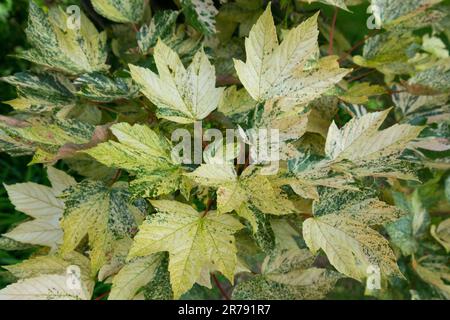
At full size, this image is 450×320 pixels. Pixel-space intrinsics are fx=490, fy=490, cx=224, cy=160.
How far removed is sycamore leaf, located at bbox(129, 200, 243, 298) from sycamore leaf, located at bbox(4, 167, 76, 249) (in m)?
0.34

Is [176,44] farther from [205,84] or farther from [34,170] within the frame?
[34,170]

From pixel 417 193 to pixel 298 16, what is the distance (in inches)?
20.7

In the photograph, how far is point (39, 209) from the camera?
3.22 ft

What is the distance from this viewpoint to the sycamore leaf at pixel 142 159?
688 mm

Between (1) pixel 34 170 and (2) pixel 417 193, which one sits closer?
(2) pixel 417 193

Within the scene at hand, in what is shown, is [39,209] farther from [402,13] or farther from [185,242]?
[402,13]

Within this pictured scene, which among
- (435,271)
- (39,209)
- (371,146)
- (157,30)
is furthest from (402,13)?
(39,209)

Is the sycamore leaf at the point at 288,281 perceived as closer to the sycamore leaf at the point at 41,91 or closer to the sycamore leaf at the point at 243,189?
the sycamore leaf at the point at 243,189

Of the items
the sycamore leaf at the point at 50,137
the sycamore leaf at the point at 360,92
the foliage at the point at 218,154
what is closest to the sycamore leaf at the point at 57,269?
the foliage at the point at 218,154

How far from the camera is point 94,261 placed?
0.79 meters

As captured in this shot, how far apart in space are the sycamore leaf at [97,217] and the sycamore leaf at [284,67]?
0.29 metres

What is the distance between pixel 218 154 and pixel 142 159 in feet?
0.36

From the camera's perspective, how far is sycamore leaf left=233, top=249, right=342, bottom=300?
0.97m
